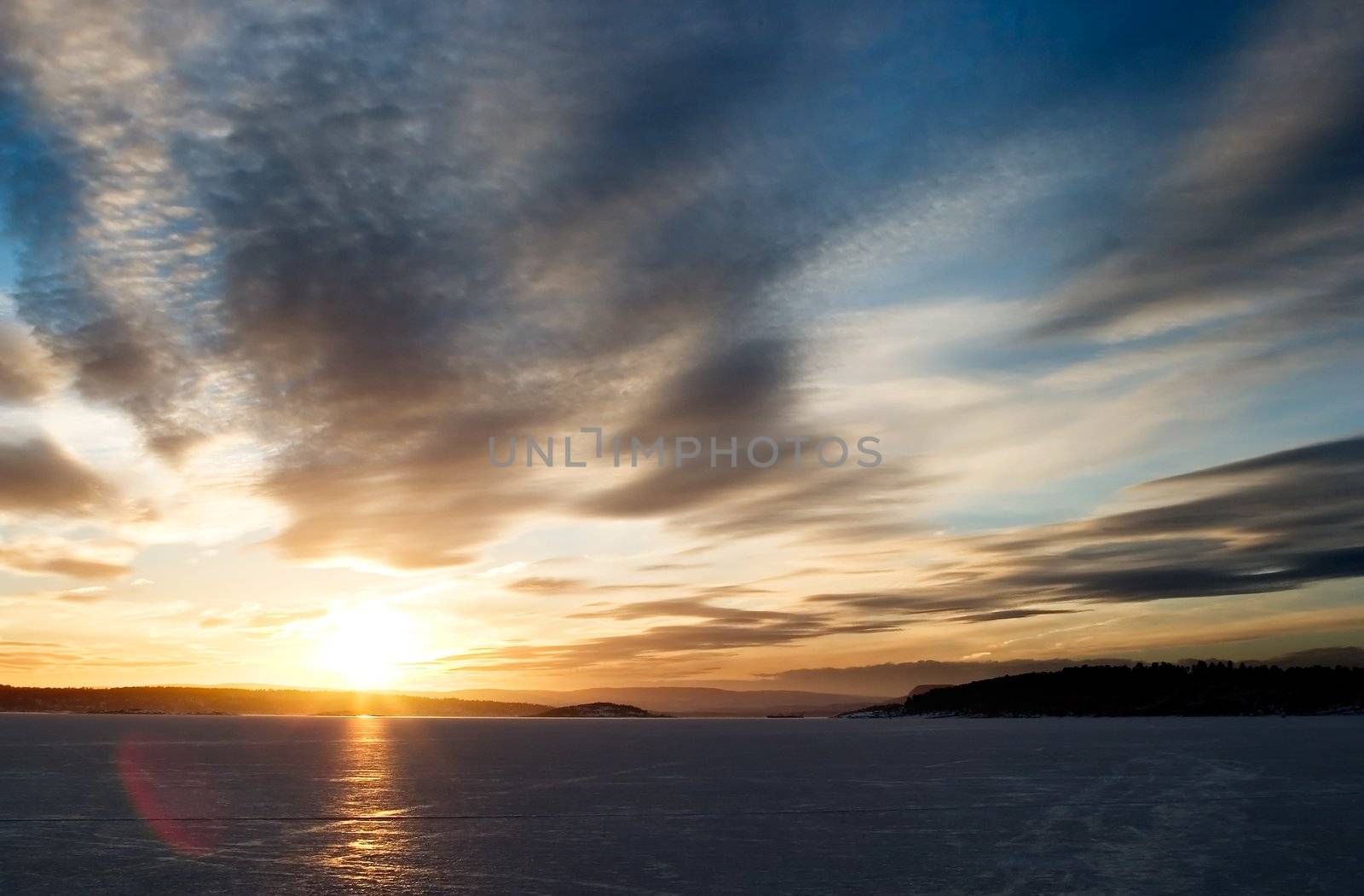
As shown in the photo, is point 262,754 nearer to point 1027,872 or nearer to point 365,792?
point 365,792

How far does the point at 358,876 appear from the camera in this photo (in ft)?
73.0

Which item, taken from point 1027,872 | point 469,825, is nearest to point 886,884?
point 1027,872

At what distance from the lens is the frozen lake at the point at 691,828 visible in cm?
2241

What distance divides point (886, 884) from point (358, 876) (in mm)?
11380

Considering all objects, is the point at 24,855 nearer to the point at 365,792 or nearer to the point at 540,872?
the point at 540,872

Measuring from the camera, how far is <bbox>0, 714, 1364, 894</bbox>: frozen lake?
73.5 feet

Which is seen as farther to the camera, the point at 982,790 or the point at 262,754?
the point at 262,754

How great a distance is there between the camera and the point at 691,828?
3050 cm

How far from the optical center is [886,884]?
22.0 m

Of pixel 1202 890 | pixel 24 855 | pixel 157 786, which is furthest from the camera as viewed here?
pixel 157 786

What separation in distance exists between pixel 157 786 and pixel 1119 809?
38930mm

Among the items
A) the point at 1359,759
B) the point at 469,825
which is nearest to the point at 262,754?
the point at 469,825

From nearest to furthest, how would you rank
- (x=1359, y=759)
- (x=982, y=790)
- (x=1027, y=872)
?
(x=1027, y=872) < (x=982, y=790) < (x=1359, y=759)

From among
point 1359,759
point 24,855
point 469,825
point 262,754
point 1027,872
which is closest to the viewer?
point 1027,872
